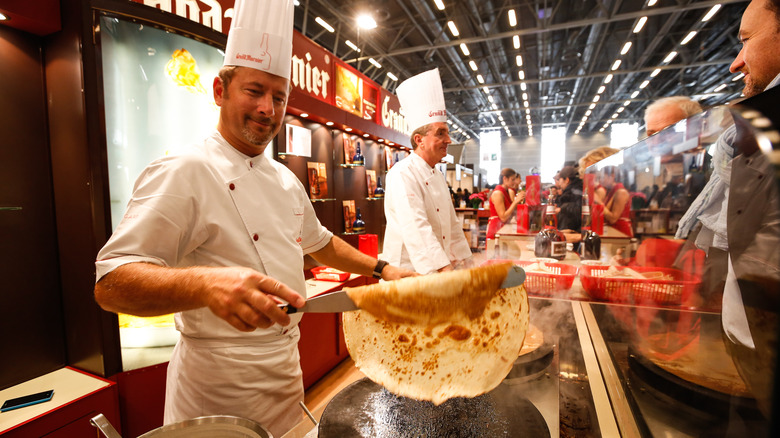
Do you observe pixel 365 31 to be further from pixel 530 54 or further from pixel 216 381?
pixel 216 381

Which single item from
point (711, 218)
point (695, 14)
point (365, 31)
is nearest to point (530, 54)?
point (695, 14)

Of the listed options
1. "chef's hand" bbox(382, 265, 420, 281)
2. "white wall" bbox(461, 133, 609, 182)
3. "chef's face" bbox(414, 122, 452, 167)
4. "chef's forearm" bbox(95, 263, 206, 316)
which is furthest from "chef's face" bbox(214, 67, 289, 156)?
"white wall" bbox(461, 133, 609, 182)

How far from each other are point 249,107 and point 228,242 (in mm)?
529

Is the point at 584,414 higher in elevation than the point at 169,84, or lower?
lower

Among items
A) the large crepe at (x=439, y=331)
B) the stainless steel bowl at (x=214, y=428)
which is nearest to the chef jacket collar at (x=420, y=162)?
the large crepe at (x=439, y=331)

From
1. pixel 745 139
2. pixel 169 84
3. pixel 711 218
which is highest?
pixel 169 84

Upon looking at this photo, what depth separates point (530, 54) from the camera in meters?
12.9

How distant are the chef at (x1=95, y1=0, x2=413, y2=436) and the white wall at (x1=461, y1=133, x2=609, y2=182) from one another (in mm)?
22783

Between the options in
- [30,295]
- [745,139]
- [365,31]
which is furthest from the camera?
[365,31]

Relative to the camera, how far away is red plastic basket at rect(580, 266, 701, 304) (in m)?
1.26

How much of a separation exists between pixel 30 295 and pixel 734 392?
2.91 metres

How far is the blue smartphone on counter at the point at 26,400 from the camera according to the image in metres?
1.68

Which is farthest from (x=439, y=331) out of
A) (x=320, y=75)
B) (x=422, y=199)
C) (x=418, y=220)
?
(x=320, y=75)

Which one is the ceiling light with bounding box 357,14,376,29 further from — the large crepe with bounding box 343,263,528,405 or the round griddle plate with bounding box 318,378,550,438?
the round griddle plate with bounding box 318,378,550,438
